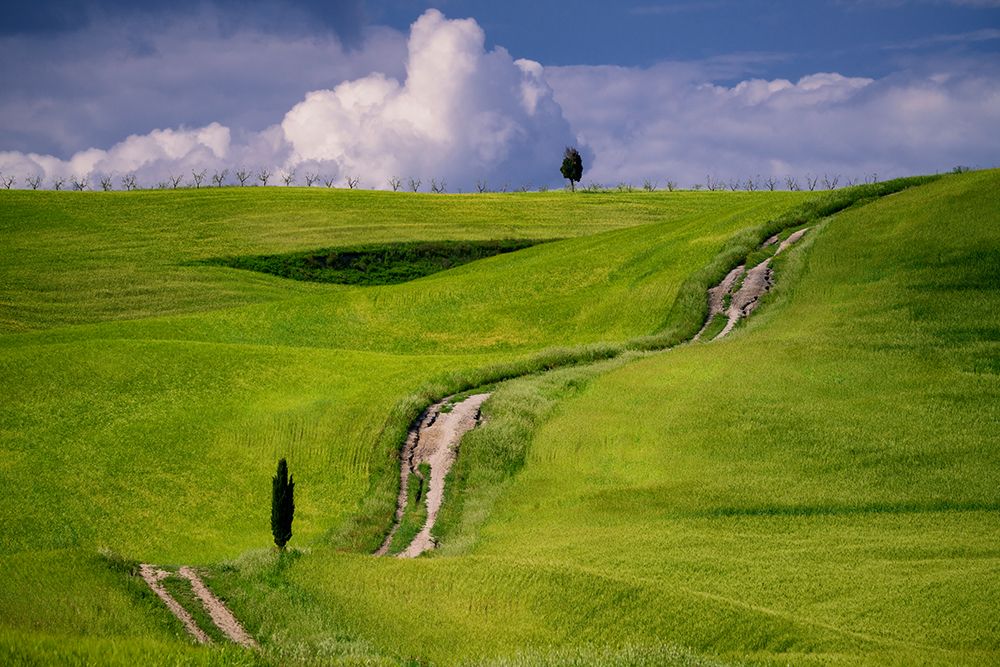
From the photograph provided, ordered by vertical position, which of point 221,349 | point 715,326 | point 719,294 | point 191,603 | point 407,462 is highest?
point 719,294

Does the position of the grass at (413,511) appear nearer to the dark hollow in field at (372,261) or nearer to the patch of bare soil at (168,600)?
the patch of bare soil at (168,600)

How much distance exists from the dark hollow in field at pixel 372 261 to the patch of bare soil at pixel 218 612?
5776 cm

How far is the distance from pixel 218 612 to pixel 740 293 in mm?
36860

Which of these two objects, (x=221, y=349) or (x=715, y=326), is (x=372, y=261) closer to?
(x=221, y=349)

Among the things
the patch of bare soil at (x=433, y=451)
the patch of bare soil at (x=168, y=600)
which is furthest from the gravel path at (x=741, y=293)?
the patch of bare soil at (x=168, y=600)

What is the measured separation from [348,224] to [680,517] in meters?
68.5

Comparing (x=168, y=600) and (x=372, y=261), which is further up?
(x=372, y=261)

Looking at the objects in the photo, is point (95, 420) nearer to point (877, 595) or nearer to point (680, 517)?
point (680, 517)

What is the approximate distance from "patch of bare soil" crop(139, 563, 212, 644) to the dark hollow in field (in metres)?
57.5

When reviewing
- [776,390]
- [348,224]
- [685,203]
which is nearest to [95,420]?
[776,390]

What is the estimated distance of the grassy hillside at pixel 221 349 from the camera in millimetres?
30672

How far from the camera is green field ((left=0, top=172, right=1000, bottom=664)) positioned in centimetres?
2109

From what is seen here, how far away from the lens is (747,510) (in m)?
29.8

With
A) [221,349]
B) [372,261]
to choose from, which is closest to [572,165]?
[372,261]
